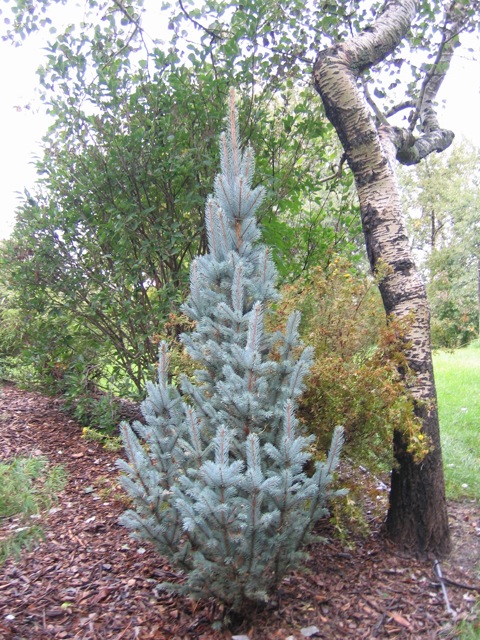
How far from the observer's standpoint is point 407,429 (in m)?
2.61

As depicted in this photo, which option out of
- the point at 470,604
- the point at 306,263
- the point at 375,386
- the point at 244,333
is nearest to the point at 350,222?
the point at 306,263

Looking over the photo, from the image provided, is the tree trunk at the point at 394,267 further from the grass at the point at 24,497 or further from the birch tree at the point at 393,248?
the grass at the point at 24,497

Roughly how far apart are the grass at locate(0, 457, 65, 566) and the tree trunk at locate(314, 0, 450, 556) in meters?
2.18

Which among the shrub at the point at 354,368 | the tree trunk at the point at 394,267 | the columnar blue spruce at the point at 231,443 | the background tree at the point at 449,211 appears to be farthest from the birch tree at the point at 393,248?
the background tree at the point at 449,211

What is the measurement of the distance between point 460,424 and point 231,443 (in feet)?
14.0

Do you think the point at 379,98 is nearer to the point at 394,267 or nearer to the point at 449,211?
the point at 394,267

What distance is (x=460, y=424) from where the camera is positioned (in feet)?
18.6

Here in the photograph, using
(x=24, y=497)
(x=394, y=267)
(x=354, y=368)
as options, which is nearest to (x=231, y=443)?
(x=354, y=368)

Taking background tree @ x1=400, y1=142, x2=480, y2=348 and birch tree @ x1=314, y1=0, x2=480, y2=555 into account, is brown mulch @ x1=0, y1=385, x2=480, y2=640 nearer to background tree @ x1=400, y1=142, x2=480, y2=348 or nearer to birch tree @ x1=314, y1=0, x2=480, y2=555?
birch tree @ x1=314, y1=0, x2=480, y2=555

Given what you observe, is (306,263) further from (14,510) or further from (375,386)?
A: (14,510)

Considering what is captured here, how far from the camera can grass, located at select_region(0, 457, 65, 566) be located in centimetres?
317

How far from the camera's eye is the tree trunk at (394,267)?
2934 millimetres

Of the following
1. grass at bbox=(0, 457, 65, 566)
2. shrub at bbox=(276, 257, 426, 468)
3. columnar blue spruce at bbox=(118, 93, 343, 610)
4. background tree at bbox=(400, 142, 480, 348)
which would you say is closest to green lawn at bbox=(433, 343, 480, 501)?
shrub at bbox=(276, 257, 426, 468)

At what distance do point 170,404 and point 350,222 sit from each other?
2.96 metres
